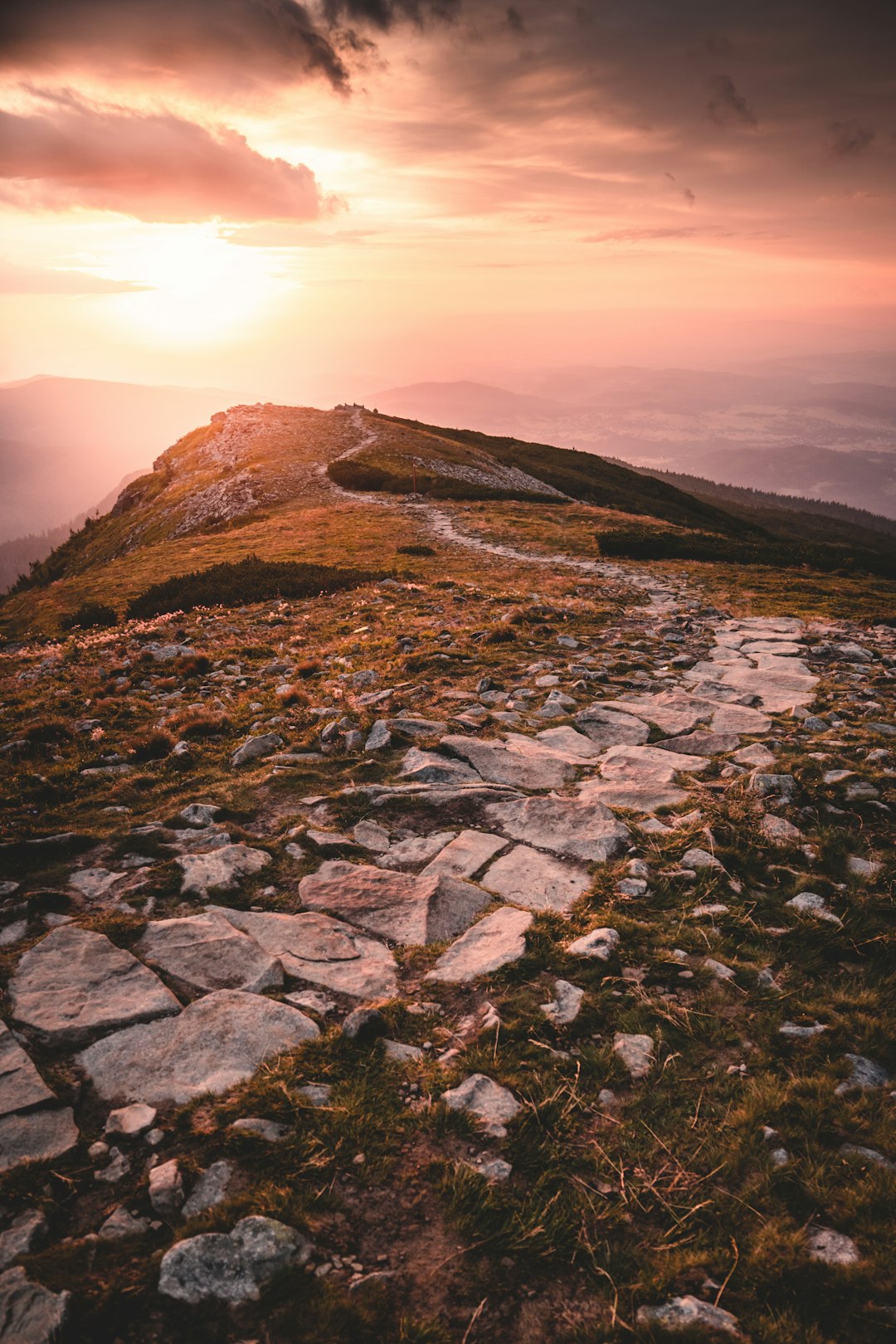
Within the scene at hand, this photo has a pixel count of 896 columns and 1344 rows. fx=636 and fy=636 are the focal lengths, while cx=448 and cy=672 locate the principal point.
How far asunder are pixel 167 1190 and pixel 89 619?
23431mm

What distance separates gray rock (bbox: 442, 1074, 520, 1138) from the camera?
414 centimetres

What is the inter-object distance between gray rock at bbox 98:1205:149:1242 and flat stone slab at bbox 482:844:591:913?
148 inches

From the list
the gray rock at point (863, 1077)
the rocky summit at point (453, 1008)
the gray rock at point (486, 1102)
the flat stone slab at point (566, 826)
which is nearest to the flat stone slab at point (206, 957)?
the rocky summit at point (453, 1008)

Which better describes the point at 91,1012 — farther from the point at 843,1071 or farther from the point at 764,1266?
the point at 843,1071

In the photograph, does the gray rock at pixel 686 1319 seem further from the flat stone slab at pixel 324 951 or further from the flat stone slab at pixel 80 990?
the flat stone slab at pixel 80 990

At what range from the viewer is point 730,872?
6484mm

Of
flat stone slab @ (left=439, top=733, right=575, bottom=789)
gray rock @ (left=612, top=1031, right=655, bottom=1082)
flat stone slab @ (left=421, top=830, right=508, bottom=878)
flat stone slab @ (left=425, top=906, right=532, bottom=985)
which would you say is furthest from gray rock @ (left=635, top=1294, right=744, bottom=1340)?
flat stone slab @ (left=439, top=733, right=575, bottom=789)

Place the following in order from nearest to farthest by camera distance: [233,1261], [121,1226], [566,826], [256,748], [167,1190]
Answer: [233,1261] < [121,1226] < [167,1190] < [566,826] < [256,748]

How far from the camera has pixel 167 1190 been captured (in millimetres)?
3623

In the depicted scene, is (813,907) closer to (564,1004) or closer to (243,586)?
(564,1004)

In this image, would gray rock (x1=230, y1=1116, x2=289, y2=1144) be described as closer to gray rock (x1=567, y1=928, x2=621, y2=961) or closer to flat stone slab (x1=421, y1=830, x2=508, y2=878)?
gray rock (x1=567, y1=928, x2=621, y2=961)

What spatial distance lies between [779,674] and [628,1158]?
10384 mm

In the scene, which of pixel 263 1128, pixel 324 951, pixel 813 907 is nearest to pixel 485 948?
pixel 324 951

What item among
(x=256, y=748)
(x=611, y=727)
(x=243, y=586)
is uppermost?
(x=243, y=586)
